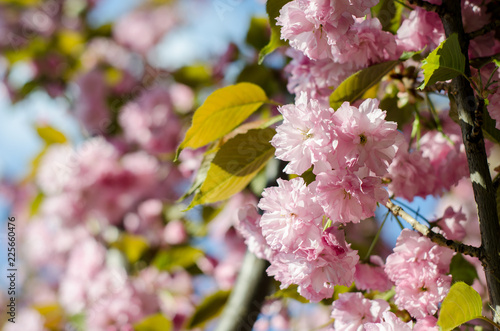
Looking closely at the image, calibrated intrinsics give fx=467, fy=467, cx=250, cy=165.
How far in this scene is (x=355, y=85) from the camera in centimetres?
59

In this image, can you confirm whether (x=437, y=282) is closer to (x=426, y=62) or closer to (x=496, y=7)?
(x=426, y=62)

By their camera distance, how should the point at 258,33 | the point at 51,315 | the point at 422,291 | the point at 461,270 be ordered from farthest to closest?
the point at 51,315 < the point at 258,33 < the point at 461,270 < the point at 422,291

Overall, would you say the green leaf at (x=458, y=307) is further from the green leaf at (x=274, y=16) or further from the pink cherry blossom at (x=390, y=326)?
the green leaf at (x=274, y=16)

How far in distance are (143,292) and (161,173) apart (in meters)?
0.75

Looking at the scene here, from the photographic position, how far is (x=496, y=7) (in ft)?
2.15

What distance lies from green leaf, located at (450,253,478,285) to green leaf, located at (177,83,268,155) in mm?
369

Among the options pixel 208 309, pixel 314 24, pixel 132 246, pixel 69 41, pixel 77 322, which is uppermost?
pixel 314 24

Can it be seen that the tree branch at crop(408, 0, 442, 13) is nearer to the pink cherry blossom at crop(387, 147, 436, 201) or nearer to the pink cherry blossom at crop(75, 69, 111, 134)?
the pink cherry blossom at crop(387, 147, 436, 201)

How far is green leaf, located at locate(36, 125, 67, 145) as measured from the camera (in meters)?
2.04

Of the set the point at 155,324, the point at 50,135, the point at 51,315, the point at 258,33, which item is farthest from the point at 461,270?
the point at 50,135

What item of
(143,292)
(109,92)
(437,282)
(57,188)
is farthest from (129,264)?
(437,282)

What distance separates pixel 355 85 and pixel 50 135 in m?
1.77

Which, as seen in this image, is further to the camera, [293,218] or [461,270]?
[461,270]

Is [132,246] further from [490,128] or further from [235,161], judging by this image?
[490,128]
